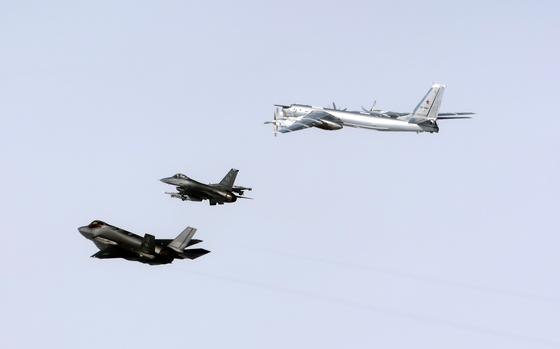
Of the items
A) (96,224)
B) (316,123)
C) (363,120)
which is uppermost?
(363,120)

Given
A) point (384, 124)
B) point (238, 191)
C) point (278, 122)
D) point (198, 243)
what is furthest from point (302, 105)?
point (198, 243)

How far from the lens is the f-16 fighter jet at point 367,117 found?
13088 cm

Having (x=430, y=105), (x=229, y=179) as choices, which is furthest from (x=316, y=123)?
(x=229, y=179)

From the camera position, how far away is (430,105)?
131 meters

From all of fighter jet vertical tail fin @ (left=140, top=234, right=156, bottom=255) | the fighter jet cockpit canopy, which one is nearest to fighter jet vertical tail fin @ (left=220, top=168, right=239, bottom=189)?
the fighter jet cockpit canopy

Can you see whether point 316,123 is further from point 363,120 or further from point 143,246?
point 143,246

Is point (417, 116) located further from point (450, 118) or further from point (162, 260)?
point (162, 260)

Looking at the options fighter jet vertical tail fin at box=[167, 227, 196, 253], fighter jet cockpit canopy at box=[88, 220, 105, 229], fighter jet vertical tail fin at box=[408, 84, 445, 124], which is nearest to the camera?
fighter jet vertical tail fin at box=[167, 227, 196, 253]

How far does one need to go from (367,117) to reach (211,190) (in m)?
29.5

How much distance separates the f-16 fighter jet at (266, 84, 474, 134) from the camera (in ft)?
429

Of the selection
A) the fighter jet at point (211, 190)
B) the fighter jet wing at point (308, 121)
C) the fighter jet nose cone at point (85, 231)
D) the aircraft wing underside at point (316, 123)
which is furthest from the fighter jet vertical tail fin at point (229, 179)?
the aircraft wing underside at point (316, 123)

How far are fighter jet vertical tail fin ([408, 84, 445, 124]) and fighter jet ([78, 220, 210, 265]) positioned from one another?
4350 cm

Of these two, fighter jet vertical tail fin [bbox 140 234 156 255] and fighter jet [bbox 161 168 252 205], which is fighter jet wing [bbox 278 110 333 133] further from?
fighter jet vertical tail fin [bbox 140 234 156 255]

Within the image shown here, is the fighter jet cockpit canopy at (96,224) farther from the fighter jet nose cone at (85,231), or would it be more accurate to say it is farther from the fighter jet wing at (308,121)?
the fighter jet wing at (308,121)
